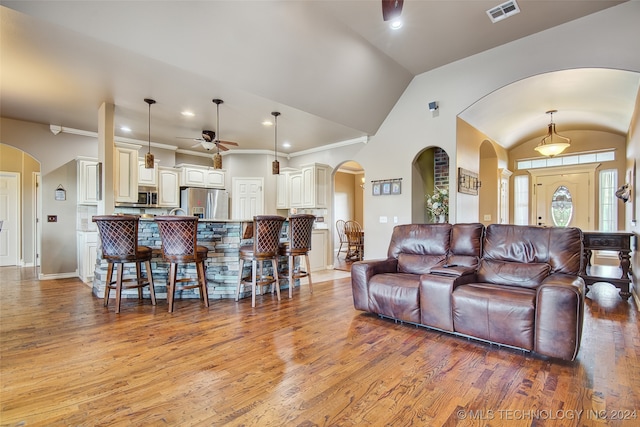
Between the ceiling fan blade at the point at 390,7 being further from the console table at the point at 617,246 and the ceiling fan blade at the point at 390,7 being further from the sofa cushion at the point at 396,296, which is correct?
the console table at the point at 617,246

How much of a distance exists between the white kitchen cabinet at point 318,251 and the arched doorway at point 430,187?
2044mm

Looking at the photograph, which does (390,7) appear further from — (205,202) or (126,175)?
(205,202)

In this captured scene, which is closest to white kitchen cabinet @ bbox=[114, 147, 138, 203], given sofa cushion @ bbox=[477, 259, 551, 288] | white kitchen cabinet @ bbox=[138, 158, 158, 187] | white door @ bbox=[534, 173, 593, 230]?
white kitchen cabinet @ bbox=[138, 158, 158, 187]

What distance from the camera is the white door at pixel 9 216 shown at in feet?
22.5

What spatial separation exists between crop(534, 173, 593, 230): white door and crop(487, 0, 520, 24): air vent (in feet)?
18.9

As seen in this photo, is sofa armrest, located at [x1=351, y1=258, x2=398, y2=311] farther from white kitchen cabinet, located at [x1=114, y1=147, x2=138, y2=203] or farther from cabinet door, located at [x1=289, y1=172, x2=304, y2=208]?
white kitchen cabinet, located at [x1=114, y1=147, x2=138, y2=203]

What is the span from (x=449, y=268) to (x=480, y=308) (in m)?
0.57

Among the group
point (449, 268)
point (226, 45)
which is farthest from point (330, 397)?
point (226, 45)

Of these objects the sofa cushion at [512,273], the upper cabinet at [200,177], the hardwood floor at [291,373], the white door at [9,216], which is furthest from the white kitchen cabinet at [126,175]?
the sofa cushion at [512,273]

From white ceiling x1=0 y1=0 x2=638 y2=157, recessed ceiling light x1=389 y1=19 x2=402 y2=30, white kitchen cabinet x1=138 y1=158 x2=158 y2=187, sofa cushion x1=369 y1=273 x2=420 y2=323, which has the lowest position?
sofa cushion x1=369 y1=273 x2=420 y2=323

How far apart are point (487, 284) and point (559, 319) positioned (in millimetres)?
716

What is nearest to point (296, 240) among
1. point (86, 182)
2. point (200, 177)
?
point (200, 177)

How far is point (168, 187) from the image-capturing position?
21.9 feet

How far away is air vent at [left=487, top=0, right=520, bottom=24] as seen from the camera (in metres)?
3.47
